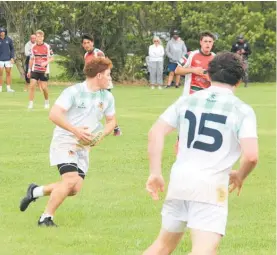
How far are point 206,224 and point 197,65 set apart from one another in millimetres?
7910

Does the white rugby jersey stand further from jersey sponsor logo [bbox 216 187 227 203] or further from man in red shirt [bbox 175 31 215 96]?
man in red shirt [bbox 175 31 215 96]

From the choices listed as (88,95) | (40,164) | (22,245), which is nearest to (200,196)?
(22,245)

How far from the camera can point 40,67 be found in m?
23.2

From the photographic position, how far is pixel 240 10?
38812 millimetres

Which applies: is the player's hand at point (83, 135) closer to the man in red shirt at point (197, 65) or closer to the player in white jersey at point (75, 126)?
the player in white jersey at point (75, 126)

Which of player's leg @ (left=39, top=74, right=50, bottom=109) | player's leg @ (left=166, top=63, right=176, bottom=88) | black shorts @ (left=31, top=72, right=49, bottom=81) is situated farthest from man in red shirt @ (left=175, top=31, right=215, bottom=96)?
player's leg @ (left=166, top=63, right=176, bottom=88)

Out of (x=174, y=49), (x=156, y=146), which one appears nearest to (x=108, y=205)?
(x=156, y=146)

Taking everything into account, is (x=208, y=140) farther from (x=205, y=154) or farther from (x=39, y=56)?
(x=39, y=56)

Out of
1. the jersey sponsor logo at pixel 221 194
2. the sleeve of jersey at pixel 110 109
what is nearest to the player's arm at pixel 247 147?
the jersey sponsor logo at pixel 221 194

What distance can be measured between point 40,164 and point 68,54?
80.5 ft

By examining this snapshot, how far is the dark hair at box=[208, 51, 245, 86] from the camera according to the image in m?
6.08

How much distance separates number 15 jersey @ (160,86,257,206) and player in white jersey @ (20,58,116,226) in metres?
3.00

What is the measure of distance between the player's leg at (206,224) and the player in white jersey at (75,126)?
314 cm

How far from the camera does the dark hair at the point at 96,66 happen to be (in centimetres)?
916
